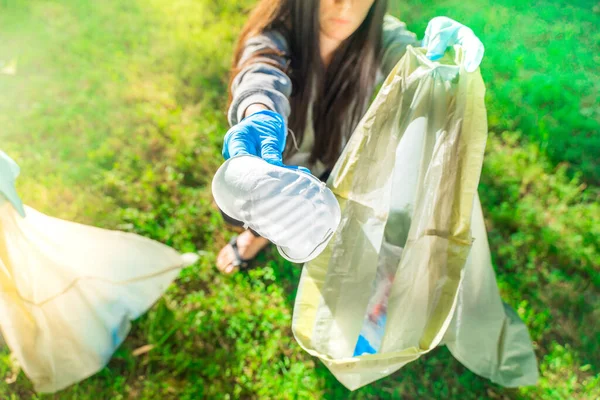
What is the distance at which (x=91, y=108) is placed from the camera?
2.30 m

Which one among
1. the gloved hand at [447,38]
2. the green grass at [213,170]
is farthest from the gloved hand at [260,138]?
the green grass at [213,170]

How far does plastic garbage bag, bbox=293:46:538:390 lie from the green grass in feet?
1.44

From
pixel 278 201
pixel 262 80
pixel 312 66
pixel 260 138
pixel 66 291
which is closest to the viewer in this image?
pixel 278 201

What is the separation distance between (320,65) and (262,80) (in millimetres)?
Answer: 288

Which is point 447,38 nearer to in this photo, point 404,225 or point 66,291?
point 404,225

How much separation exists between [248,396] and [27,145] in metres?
1.63

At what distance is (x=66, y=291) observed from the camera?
143 cm

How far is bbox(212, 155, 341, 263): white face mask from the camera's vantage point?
0.78 metres

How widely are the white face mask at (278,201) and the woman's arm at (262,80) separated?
283mm

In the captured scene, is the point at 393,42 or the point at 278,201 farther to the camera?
the point at 393,42

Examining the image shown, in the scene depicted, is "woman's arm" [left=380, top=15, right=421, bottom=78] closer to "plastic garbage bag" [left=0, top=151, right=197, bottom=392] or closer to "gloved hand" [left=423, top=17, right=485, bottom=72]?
"gloved hand" [left=423, top=17, right=485, bottom=72]

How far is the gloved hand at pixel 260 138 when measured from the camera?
0.87 m

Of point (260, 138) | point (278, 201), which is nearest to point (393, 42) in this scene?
point (260, 138)

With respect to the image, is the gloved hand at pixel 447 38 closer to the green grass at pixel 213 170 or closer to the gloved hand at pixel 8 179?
the green grass at pixel 213 170
